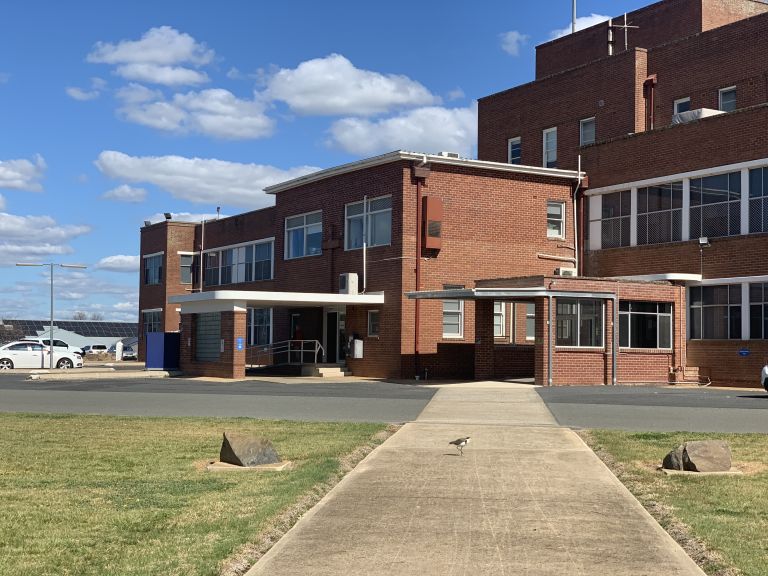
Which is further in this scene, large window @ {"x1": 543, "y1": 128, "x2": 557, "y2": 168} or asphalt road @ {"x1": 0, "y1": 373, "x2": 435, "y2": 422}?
large window @ {"x1": 543, "y1": 128, "x2": 557, "y2": 168}

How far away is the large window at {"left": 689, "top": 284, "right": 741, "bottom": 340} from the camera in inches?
1185

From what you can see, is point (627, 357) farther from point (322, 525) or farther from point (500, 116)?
point (322, 525)

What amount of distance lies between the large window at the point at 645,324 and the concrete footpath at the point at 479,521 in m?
16.4

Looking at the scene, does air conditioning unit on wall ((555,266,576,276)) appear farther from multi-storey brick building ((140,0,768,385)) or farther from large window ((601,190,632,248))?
large window ((601,190,632,248))

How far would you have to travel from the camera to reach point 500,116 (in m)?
43.9

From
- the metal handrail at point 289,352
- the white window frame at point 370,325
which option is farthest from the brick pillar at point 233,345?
the white window frame at point 370,325

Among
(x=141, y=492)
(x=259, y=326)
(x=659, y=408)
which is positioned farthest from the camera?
(x=259, y=326)

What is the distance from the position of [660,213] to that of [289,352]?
49.3 ft

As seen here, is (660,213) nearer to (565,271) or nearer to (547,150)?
(565,271)

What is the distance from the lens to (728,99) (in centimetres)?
3588

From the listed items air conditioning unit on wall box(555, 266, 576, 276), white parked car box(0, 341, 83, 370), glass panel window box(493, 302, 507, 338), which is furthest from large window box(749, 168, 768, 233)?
white parked car box(0, 341, 83, 370)

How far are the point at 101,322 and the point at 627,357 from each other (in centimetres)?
10021

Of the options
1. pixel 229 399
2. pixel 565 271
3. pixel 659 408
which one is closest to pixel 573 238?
pixel 565 271

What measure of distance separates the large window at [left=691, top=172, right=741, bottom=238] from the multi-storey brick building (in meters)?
0.05
